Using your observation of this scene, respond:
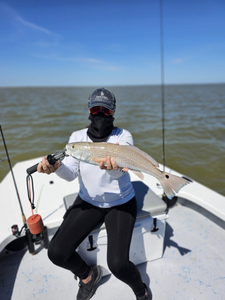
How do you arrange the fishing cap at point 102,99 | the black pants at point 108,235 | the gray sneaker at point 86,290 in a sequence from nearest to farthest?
the black pants at point 108,235 → the fishing cap at point 102,99 → the gray sneaker at point 86,290

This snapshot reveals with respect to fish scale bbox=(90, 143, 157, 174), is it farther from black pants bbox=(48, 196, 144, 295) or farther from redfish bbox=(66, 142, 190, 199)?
black pants bbox=(48, 196, 144, 295)

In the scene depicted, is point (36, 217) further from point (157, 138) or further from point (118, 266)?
point (157, 138)

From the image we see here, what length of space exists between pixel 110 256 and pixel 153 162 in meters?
1.16

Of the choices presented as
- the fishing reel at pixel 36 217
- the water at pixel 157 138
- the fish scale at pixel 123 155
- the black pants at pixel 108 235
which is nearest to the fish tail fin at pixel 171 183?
the fish scale at pixel 123 155

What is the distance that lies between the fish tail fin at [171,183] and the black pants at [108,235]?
0.62 meters

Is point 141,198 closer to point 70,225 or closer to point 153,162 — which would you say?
point 153,162

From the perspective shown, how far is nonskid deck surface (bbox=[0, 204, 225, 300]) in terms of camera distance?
2.62 m

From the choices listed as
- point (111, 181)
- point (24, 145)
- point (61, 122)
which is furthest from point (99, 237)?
point (61, 122)

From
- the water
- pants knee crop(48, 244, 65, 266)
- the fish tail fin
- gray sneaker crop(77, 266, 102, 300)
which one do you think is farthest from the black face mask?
the water

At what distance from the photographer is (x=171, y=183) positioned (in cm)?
207

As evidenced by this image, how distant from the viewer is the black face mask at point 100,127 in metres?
2.41

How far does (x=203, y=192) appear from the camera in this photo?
383 cm

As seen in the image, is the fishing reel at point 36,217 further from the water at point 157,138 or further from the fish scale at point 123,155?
the water at point 157,138

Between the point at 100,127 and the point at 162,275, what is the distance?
2.36 m
